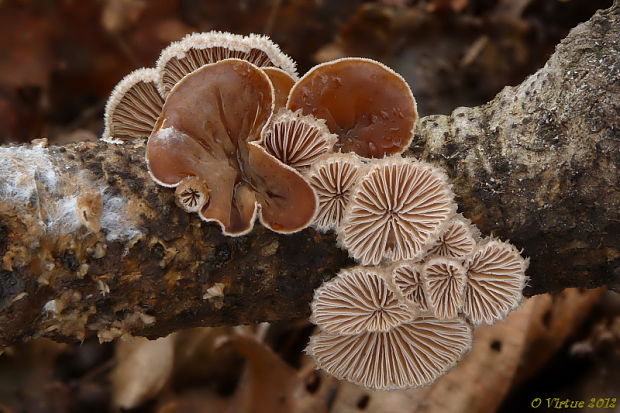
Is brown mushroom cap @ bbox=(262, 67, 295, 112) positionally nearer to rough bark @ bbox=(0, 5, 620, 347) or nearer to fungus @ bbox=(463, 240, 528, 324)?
rough bark @ bbox=(0, 5, 620, 347)

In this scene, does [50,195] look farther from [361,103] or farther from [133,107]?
[361,103]

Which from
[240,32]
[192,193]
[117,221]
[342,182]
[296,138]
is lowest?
[117,221]

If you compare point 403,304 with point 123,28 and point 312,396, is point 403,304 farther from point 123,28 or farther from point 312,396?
point 123,28

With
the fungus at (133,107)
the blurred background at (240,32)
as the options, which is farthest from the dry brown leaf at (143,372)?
the fungus at (133,107)

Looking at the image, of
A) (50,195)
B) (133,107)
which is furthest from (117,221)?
(133,107)

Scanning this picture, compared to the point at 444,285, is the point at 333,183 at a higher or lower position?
higher

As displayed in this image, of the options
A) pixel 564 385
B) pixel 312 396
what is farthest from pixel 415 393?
A: pixel 564 385

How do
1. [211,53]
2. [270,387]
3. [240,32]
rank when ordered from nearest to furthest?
1. [211,53]
2. [270,387]
3. [240,32]
